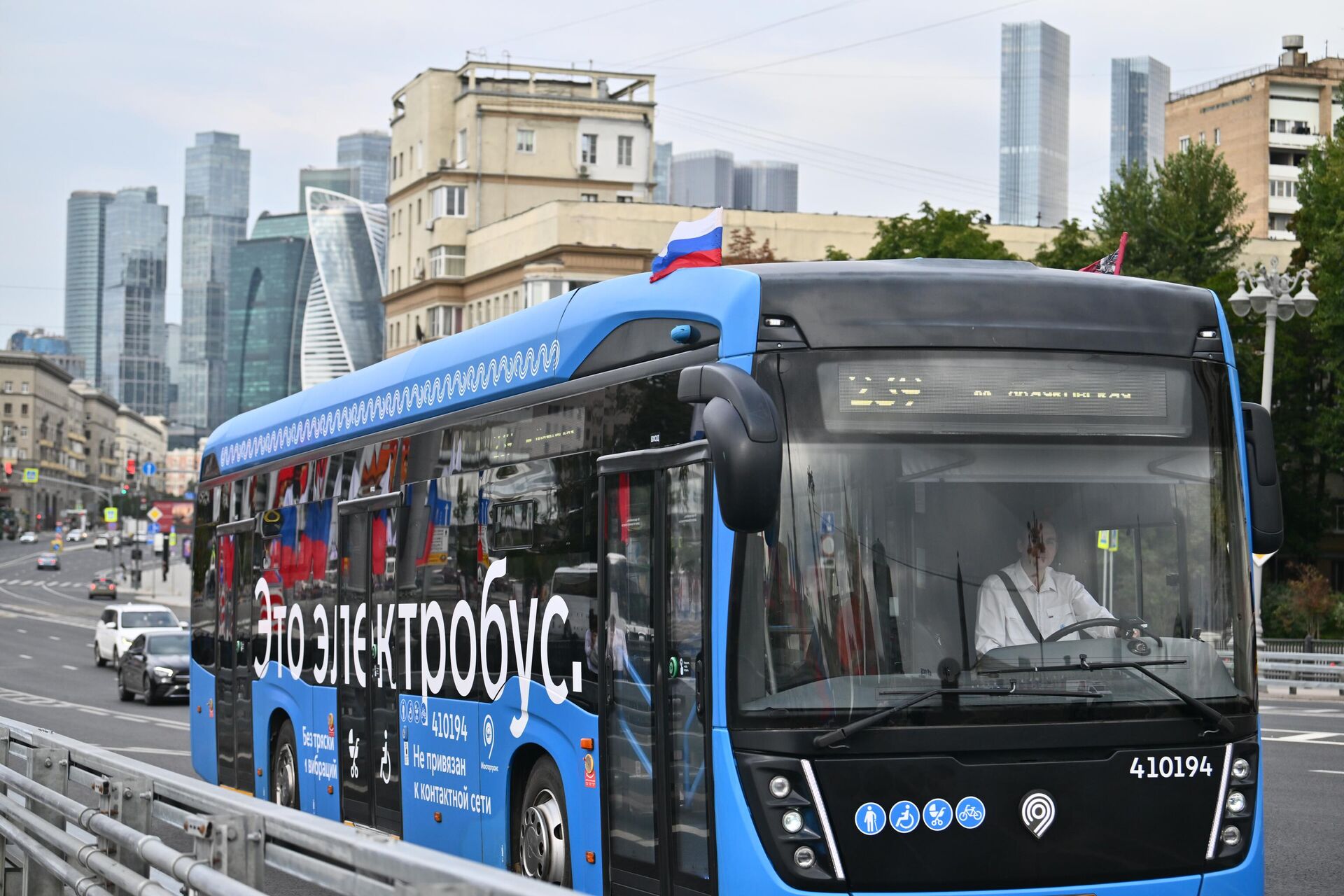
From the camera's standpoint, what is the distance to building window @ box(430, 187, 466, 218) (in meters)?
91.6

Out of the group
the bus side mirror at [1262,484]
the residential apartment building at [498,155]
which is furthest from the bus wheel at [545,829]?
the residential apartment building at [498,155]

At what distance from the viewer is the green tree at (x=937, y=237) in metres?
58.0

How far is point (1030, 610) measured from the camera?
6.96 meters

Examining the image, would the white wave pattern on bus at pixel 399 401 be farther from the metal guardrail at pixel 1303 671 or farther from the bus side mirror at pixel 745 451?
the metal guardrail at pixel 1303 671

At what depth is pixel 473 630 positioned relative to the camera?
9844 mm

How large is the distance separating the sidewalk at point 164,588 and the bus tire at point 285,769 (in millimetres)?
61667

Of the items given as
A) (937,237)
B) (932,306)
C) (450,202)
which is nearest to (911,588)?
(932,306)

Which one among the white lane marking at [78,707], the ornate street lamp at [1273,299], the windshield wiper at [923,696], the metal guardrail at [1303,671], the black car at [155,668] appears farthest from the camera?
the metal guardrail at [1303,671]

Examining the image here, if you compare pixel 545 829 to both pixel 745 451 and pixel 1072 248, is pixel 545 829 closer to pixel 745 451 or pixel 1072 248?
pixel 745 451

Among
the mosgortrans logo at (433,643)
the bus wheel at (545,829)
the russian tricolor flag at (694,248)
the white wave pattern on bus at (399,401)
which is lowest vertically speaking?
the bus wheel at (545,829)

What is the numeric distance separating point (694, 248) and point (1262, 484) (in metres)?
2.64

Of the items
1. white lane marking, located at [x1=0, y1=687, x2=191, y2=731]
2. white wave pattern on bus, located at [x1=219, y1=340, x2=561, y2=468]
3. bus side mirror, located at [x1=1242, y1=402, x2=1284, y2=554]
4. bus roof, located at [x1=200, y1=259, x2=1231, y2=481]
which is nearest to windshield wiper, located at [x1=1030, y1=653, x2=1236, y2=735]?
bus side mirror, located at [x1=1242, y1=402, x2=1284, y2=554]

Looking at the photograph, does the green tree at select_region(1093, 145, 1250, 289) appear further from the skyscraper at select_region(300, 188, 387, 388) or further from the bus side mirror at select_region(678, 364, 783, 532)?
the skyscraper at select_region(300, 188, 387, 388)

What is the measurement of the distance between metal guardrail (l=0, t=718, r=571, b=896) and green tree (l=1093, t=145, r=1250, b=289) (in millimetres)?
53669
